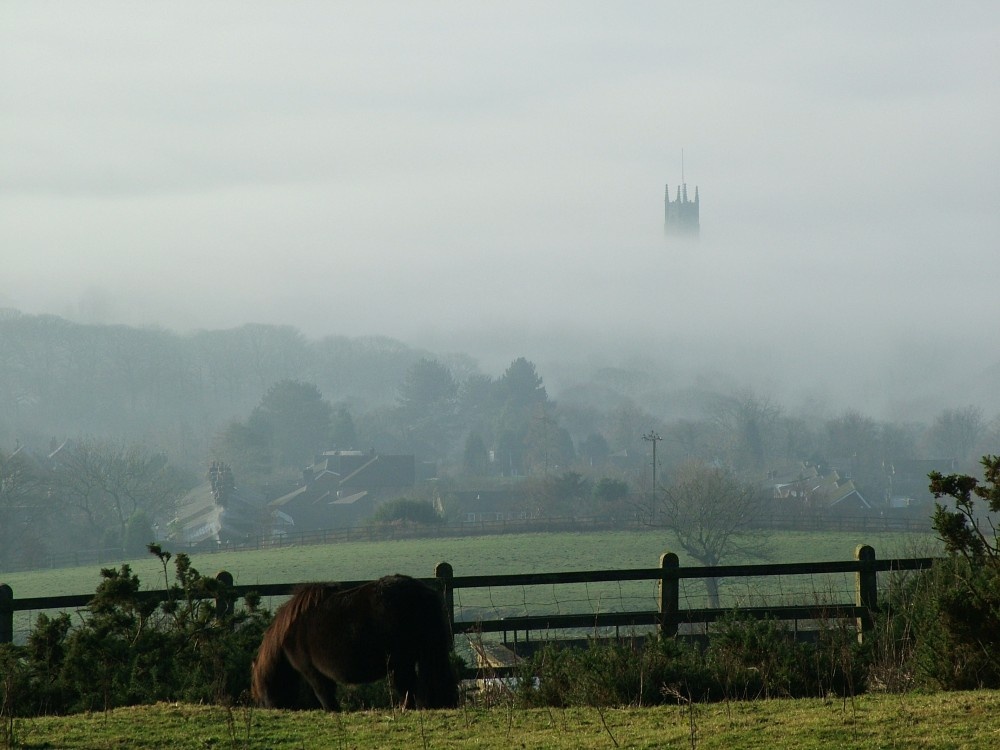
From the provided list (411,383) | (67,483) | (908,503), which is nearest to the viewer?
(67,483)

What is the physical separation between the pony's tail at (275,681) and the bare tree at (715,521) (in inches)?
2264

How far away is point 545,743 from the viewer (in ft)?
21.5

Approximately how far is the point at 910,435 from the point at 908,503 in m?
49.1

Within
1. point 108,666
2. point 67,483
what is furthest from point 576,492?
point 108,666

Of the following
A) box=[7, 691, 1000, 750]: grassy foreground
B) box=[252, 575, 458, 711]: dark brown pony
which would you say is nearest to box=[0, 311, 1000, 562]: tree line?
box=[252, 575, 458, 711]: dark brown pony

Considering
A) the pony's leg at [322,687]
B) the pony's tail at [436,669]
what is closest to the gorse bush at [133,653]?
the pony's leg at [322,687]

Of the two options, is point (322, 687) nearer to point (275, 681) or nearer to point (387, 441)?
point (275, 681)

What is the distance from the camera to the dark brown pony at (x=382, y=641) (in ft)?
27.2

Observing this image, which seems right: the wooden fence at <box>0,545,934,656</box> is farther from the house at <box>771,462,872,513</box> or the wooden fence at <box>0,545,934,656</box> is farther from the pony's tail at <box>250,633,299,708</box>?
the house at <box>771,462,872,513</box>

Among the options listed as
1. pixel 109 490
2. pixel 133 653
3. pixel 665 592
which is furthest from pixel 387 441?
pixel 133 653

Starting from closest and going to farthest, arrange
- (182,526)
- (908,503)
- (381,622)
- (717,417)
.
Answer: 1. (381,622)
2. (182,526)
3. (908,503)
4. (717,417)

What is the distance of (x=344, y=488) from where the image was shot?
13100 centimetres

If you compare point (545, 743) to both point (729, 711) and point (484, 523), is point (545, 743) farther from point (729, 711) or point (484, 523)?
point (484, 523)

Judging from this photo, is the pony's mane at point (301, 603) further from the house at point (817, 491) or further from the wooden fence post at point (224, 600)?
A: the house at point (817, 491)
